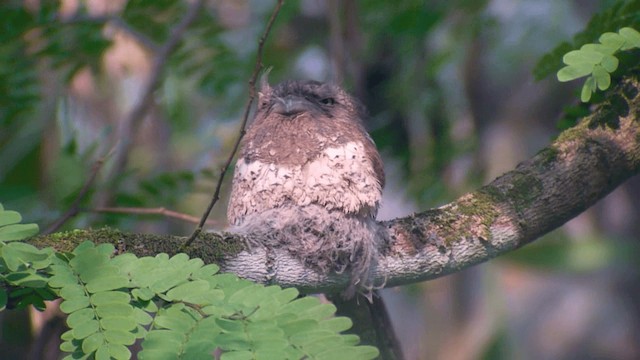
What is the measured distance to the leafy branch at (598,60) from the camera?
3.23 meters

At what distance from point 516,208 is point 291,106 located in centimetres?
123

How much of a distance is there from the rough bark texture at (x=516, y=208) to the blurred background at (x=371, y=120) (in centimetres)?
50

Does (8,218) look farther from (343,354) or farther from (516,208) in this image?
(516,208)

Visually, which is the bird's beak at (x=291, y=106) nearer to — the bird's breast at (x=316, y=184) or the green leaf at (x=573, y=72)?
the bird's breast at (x=316, y=184)

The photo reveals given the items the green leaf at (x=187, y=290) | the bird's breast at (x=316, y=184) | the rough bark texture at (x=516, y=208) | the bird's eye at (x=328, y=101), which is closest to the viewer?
the green leaf at (x=187, y=290)

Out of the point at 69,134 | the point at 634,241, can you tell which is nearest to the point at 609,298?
the point at 634,241

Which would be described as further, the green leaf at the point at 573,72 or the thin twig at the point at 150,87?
the thin twig at the point at 150,87

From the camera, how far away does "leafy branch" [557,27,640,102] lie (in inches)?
127

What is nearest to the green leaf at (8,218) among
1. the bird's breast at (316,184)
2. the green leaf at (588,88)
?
the bird's breast at (316,184)

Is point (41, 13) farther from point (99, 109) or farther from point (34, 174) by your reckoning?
point (99, 109)

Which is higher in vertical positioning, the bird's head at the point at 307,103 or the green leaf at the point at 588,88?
the green leaf at the point at 588,88

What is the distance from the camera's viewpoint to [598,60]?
3.26 m

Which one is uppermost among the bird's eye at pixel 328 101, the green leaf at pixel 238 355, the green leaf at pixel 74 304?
the bird's eye at pixel 328 101

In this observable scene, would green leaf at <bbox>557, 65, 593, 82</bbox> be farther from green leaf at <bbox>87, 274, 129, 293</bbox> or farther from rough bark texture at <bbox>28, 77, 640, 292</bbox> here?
green leaf at <bbox>87, 274, 129, 293</bbox>
